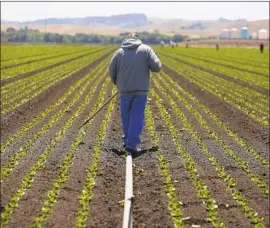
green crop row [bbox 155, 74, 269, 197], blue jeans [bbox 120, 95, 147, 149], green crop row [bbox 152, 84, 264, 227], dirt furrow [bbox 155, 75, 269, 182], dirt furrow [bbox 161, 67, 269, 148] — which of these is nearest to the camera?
green crop row [bbox 152, 84, 264, 227]

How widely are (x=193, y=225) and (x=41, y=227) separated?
1.58 m

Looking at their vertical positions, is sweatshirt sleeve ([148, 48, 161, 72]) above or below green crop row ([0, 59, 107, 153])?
above

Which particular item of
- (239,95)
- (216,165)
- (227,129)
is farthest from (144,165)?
(239,95)

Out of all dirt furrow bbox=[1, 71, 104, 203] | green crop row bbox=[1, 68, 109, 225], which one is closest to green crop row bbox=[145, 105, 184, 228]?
green crop row bbox=[1, 68, 109, 225]

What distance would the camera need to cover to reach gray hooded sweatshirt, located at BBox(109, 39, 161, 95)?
8.55 meters

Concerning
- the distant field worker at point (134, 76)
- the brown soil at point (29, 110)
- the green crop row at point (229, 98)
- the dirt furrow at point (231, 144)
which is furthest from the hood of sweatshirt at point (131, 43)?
the green crop row at point (229, 98)

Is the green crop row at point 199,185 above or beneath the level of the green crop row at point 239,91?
beneath

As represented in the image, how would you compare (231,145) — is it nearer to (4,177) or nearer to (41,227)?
(4,177)

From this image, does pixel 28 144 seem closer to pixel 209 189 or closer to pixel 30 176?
pixel 30 176

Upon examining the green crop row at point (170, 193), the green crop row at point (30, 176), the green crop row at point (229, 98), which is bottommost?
the green crop row at point (30, 176)

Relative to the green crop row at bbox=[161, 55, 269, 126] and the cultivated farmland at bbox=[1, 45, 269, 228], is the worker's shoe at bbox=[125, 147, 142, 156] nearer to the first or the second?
the cultivated farmland at bbox=[1, 45, 269, 228]

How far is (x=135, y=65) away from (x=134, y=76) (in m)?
0.18

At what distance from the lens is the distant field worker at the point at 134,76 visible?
8555 millimetres

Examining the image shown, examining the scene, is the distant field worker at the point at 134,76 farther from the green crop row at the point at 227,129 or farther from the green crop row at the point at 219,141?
the green crop row at the point at 227,129
